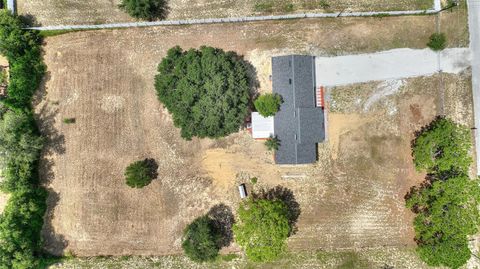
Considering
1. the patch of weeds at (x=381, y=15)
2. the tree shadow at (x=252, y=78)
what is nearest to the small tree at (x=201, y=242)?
the tree shadow at (x=252, y=78)

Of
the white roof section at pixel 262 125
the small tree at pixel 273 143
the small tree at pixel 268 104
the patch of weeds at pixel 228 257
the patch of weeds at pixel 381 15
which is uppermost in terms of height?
the patch of weeds at pixel 381 15

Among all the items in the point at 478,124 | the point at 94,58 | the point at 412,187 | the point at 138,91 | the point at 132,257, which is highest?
the point at 94,58

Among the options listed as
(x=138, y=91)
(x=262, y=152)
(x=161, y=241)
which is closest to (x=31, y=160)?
(x=138, y=91)

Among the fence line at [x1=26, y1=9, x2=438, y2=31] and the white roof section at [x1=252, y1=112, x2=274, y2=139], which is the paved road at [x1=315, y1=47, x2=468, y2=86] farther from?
the white roof section at [x1=252, y1=112, x2=274, y2=139]

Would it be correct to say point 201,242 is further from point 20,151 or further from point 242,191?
point 20,151

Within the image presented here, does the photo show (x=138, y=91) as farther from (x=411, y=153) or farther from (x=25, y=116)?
(x=411, y=153)

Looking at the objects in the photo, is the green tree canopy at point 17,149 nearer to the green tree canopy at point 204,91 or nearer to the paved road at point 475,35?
the green tree canopy at point 204,91

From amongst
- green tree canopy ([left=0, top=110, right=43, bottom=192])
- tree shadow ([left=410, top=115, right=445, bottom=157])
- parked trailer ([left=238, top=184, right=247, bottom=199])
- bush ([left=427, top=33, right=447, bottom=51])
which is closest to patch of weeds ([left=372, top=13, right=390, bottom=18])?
bush ([left=427, top=33, right=447, bottom=51])
